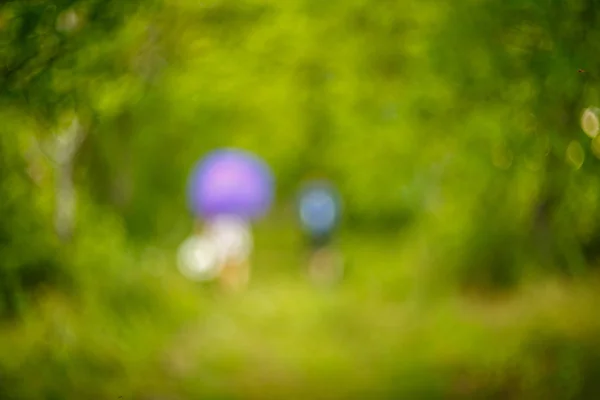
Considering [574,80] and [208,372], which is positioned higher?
[574,80]

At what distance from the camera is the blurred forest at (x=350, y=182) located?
3041 millimetres

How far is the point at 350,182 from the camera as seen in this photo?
8375 millimetres

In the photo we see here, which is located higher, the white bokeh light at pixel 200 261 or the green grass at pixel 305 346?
the white bokeh light at pixel 200 261

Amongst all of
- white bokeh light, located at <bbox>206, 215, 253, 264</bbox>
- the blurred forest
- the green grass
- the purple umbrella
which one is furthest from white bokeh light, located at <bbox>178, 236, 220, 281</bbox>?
the green grass

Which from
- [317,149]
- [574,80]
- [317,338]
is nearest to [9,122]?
[574,80]

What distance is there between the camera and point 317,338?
6.31 meters

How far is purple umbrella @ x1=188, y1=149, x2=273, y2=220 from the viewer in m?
10.4

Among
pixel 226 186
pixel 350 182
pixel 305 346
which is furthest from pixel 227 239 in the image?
pixel 305 346

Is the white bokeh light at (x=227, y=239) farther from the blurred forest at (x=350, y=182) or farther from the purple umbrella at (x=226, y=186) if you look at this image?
the blurred forest at (x=350, y=182)

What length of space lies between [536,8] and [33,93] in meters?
2.16

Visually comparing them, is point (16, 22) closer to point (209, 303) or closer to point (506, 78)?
point (506, 78)

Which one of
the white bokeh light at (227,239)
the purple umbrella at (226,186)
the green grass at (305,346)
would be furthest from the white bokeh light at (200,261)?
the green grass at (305,346)

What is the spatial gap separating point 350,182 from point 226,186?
2.88m

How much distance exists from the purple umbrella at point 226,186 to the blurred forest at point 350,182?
7.42ft
